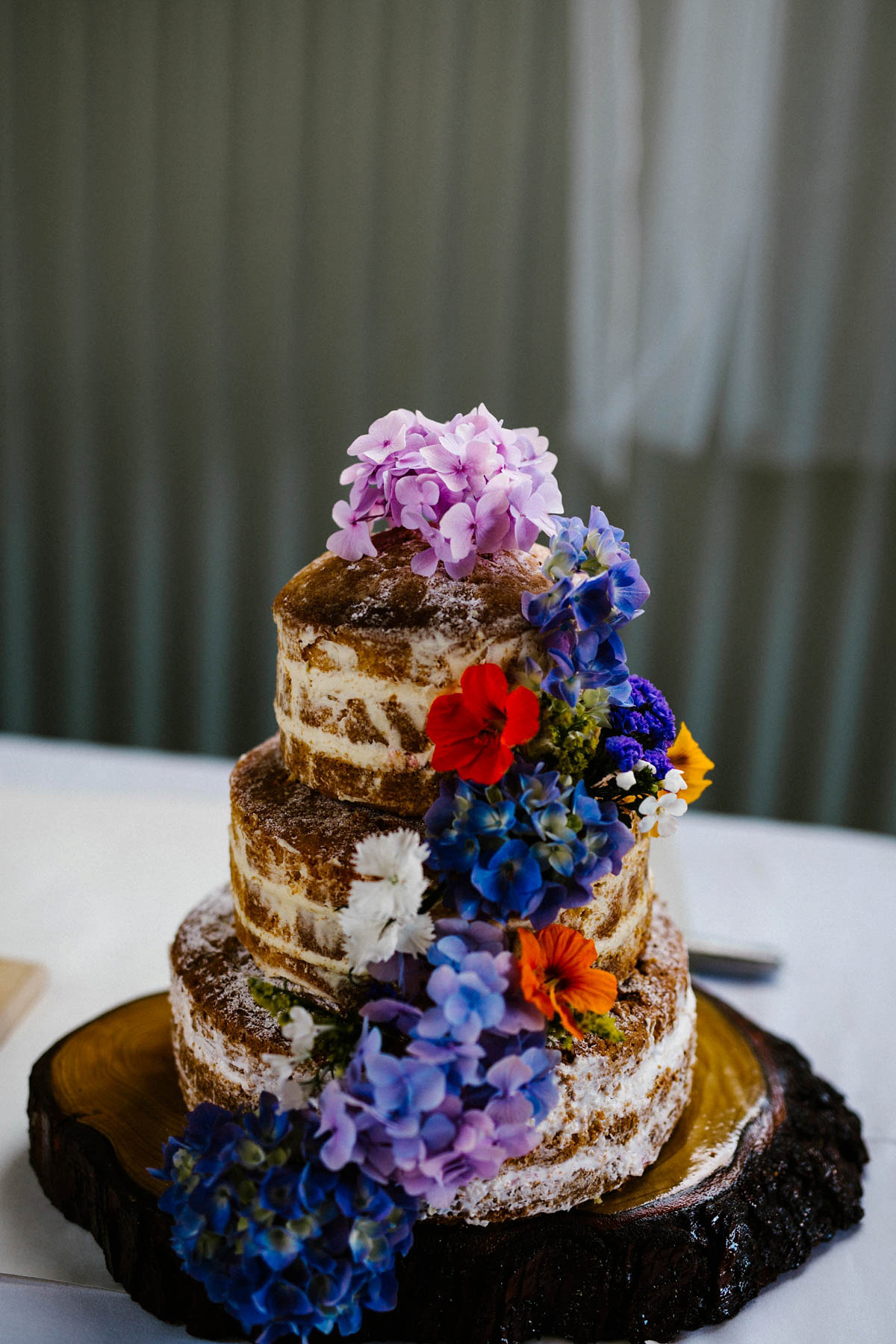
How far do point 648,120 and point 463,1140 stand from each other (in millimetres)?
2389

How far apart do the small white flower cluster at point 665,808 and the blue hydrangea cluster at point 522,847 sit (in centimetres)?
5

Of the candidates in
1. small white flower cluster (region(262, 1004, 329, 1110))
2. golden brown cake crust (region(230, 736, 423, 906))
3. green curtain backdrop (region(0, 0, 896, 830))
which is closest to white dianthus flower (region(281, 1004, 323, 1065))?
small white flower cluster (region(262, 1004, 329, 1110))

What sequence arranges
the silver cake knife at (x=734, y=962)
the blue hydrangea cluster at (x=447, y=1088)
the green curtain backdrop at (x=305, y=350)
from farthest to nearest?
1. the green curtain backdrop at (x=305, y=350)
2. the silver cake knife at (x=734, y=962)
3. the blue hydrangea cluster at (x=447, y=1088)

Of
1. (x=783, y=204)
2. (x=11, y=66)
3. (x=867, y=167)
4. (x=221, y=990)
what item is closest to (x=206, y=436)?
(x=11, y=66)

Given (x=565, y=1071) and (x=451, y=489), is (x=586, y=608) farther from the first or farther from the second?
(x=565, y=1071)

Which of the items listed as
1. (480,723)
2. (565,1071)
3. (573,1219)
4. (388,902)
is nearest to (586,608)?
(480,723)

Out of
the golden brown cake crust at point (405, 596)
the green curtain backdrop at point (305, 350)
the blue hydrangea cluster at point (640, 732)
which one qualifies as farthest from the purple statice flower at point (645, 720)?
the green curtain backdrop at point (305, 350)

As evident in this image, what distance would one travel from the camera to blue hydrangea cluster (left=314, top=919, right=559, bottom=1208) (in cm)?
68

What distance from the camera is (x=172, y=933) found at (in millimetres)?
1416

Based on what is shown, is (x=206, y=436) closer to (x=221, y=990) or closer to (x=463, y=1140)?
(x=221, y=990)

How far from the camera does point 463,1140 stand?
2.25ft

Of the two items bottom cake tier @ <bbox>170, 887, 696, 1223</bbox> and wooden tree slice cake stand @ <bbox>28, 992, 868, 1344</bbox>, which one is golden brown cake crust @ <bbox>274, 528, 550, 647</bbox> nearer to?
bottom cake tier @ <bbox>170, 887, 696, 1223</bbox>

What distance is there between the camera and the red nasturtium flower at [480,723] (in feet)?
2.42

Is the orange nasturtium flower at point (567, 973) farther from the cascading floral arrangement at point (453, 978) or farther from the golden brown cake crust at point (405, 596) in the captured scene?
the golden brown cake crust at point (405, 596)
